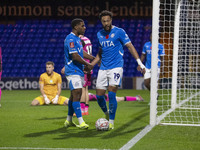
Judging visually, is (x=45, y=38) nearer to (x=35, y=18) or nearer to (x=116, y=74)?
(x=35, y=18)

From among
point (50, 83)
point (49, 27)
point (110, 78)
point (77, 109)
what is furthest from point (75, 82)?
point (49, 27)

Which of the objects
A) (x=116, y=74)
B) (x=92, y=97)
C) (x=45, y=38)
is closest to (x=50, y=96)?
(x=92, y=97)

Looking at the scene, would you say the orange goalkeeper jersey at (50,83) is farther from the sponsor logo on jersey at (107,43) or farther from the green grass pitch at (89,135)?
the sponsor logo on jersey at (107,43)

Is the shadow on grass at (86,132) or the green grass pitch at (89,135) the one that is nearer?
the green grass pitch at (89,135)

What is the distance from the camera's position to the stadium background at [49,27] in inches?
808

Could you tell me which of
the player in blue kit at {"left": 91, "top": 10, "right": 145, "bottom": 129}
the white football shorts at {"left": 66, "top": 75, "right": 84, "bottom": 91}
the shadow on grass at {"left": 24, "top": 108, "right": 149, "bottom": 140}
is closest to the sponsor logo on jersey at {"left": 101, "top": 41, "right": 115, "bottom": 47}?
the player in blue kit at {"left": 91, "top": 10, "right": 145, "bottom": 129}

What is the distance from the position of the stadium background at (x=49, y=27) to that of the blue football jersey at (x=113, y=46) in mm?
13127

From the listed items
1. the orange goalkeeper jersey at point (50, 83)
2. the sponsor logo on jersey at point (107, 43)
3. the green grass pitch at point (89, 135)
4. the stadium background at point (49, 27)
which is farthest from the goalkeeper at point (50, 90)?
the stadium background at point (49, 27)

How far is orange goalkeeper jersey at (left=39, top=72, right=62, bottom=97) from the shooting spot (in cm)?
1081

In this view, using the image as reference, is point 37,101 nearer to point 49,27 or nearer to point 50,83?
point 50,83

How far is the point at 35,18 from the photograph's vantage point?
23125 mm

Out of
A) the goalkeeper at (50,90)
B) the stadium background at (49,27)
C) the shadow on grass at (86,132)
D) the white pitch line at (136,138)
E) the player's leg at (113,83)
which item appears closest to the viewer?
the white pitch line at (136,138)

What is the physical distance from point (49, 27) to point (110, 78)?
1625 cm

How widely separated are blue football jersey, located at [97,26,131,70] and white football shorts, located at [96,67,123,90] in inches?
2.6
